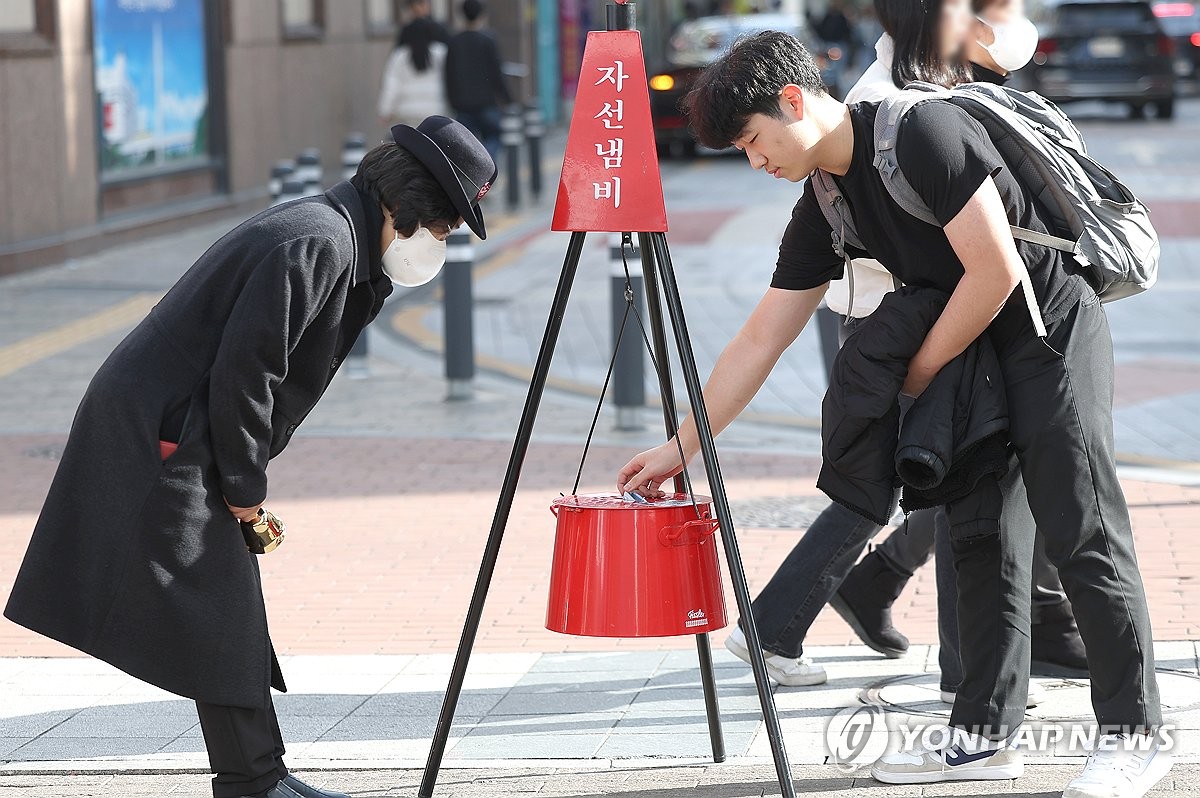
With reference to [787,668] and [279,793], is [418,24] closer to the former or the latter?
[787,668]

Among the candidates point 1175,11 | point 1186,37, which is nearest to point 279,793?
point 1186,37

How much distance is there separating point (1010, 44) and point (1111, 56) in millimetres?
23382

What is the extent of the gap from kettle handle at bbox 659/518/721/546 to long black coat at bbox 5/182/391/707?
0.82 m

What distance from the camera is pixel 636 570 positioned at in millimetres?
3773

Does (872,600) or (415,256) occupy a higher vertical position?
(415,256)

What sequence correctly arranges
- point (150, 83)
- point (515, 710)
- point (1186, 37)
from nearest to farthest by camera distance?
1. point (515, 710)
2. point (150, 83)
3. point (1186, 37)

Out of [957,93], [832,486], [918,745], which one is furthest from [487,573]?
[957,93]

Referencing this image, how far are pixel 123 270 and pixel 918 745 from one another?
10439 mm

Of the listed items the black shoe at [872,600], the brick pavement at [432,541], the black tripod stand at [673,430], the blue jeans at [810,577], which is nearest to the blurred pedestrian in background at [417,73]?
the brick pavement at [432,541]

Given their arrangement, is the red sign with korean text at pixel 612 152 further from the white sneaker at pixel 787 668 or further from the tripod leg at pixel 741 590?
the white sneaker at pixel 787 668

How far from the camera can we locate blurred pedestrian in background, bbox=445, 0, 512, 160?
16.8m

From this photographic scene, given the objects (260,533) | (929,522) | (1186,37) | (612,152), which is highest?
(612,152)

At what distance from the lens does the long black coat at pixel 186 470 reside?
140 inches

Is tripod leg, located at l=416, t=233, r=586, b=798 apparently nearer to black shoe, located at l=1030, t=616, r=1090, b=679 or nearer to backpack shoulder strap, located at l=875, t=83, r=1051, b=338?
backpack shoulder strap, located at l=875, t=83, r=1051, b=338
